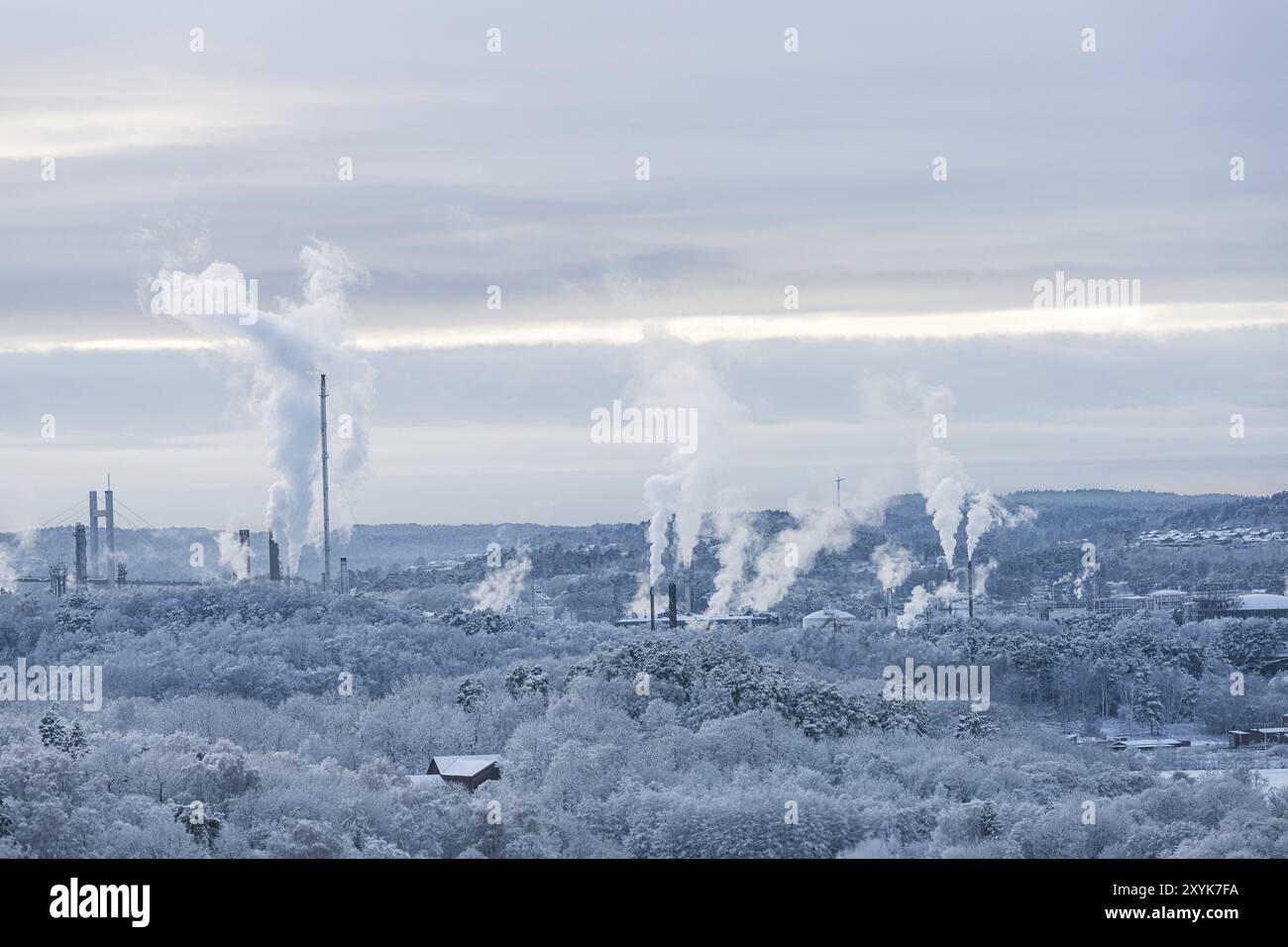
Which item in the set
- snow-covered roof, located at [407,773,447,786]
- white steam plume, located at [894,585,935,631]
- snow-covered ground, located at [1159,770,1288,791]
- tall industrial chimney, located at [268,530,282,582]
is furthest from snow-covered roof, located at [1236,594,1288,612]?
snow-covered roof, located at [407,773,447,786]

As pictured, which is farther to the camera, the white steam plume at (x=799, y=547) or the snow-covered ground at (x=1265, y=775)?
the white steam plume at (x=799, y=547)

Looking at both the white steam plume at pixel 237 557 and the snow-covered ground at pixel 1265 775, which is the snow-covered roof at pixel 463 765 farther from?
the white steam plume at pixel 237 557

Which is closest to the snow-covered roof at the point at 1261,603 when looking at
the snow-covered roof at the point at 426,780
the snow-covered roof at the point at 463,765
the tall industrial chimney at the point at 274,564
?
the tall industrial chimney at the point at 274,564

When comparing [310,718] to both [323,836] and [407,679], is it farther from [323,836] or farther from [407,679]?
[323,836]

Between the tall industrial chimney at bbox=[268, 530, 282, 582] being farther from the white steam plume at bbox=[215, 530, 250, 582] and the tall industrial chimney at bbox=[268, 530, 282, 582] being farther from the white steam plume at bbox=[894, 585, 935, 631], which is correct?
the white steam plume at bbox=[894, 585, 935, 631]

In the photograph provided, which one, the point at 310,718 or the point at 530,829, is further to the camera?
the point at 310,718
